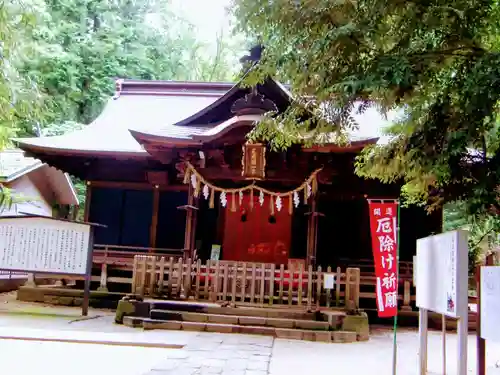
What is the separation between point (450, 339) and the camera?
977 cm

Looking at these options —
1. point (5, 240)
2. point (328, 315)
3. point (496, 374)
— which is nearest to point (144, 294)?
point (5, 240)

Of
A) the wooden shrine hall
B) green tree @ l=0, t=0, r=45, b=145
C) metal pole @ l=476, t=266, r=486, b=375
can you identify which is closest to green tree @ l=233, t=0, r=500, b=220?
metal pole @ l=476, t=266, r=486, b=375

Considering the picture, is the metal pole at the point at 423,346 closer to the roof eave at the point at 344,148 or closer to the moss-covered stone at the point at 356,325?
the moss-covered stone at the point at 356,325

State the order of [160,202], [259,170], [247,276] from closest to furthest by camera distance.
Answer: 1. [247,276]
2. [259,170]
3. [160,202]

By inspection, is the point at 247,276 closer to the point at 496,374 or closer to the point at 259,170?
the point at 259,170

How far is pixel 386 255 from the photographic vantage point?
673 cm

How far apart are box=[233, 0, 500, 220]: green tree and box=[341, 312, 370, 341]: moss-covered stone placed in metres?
4.23

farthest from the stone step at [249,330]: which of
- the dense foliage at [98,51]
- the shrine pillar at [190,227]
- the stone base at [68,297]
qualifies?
the dense foliage at [98,51]

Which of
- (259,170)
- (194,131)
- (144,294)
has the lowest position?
(144,294)

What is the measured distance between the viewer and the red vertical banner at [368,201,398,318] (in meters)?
6.58

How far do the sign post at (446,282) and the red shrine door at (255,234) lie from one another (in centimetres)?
748

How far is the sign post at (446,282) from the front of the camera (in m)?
3.89

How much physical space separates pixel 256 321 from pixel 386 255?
3.02 meters

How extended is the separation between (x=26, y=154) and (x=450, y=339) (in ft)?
33.9
